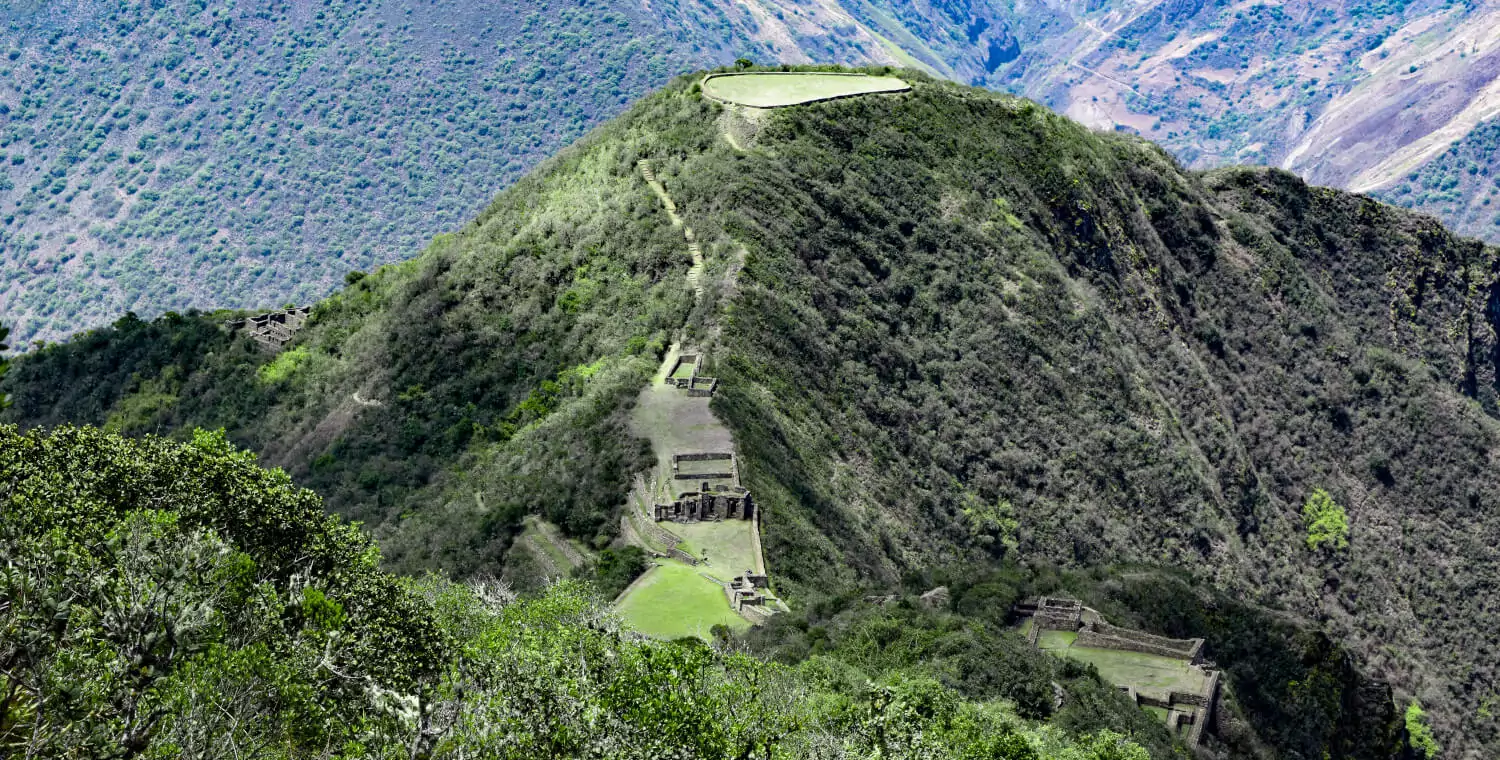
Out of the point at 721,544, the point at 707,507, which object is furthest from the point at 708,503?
the point at 721,544

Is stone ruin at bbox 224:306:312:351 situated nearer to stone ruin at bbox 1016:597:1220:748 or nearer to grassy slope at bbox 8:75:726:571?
grassy slope at bbox 8:75:726:571

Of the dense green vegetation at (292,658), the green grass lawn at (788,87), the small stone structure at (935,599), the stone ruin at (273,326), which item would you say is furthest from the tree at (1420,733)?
the stone ruin at (273,326)

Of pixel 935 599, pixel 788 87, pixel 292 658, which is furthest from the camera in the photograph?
pixel 788 87

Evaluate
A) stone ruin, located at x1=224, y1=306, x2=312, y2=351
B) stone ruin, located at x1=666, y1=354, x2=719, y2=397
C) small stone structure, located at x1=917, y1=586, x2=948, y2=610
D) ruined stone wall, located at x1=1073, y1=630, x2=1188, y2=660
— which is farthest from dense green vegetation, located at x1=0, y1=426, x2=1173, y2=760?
stone ruin, located at x1=224, y1=306, x2=312, y2=351

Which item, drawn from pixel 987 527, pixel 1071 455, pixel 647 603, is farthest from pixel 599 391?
pixel 1071 455

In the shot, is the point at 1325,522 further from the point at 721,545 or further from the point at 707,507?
the point at 721,545

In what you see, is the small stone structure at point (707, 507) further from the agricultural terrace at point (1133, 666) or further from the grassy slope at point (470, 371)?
the agricultural terrace at point (1133, 666)
